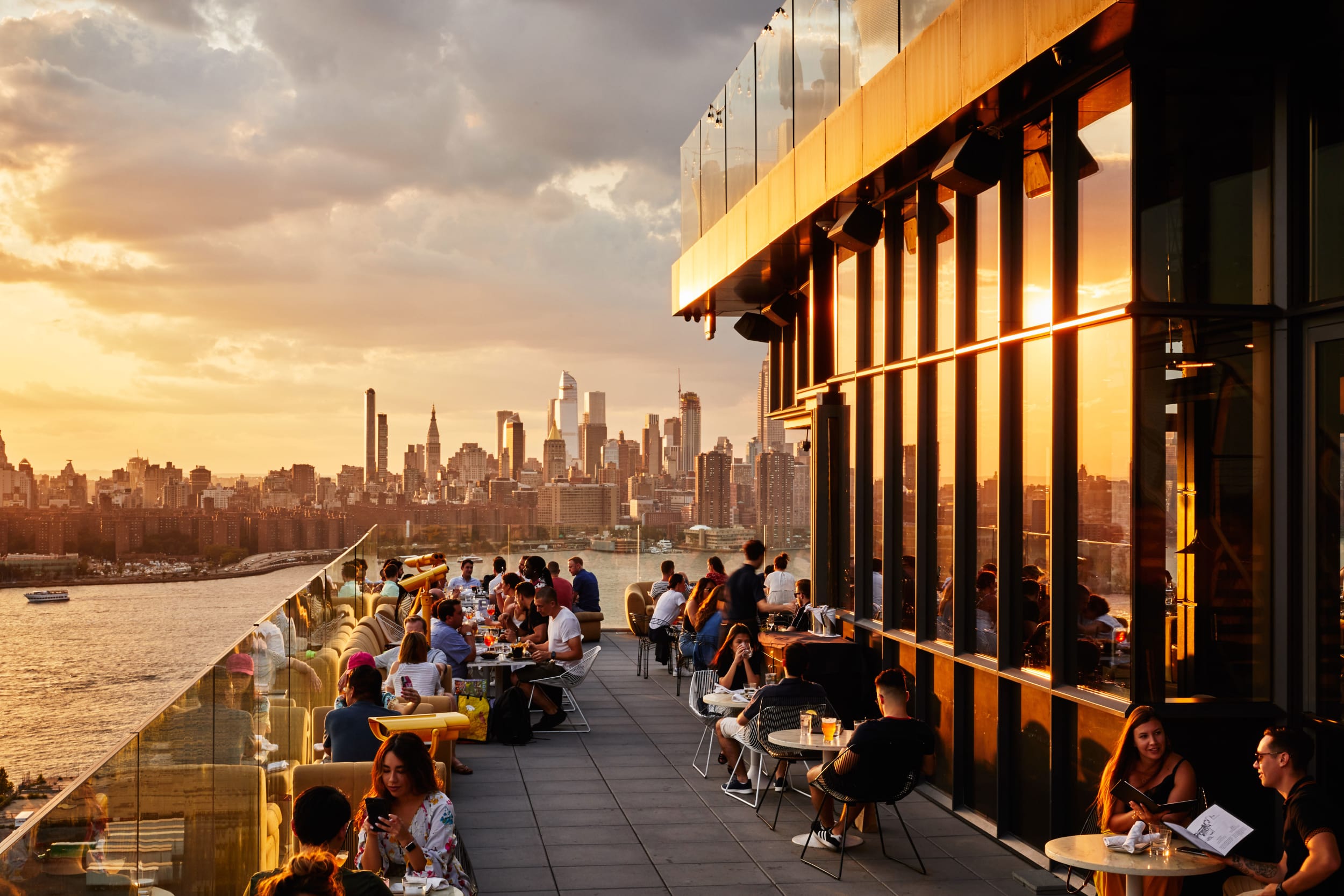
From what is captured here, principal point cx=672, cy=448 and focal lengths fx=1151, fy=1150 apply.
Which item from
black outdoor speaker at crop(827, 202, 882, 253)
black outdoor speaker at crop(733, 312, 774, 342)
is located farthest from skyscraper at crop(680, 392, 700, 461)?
black outdoor speaker at crop(827, 202, 882, 253)

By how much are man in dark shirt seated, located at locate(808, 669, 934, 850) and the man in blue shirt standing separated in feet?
36.2

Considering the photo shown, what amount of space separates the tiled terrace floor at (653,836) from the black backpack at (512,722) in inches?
4.8

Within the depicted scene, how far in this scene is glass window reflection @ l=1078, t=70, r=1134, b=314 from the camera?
240 inches

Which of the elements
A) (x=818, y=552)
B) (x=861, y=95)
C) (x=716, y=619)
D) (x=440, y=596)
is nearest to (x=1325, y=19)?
(x=861, y=95)

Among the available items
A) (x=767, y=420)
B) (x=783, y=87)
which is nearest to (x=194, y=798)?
(x=783, y=87)

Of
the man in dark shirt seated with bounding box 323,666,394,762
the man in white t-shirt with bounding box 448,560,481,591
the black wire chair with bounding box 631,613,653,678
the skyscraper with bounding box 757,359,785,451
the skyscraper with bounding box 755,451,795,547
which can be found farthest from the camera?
the man in white t-shirt with bounding box 448,560,481,591

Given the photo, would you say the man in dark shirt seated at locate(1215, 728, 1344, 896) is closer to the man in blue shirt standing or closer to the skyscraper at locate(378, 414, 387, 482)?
the man in blue shirt standing

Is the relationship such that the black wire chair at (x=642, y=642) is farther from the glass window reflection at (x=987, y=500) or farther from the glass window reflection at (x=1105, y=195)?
the glass window reflection at (x=1105, y=195)

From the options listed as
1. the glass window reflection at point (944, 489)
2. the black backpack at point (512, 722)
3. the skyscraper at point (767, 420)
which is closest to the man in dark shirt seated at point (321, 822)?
the glass window reflection at point (944, 489)

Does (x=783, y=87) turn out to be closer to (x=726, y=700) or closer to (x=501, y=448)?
(x=726, y=700)

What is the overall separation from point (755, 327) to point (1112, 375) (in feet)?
33.5

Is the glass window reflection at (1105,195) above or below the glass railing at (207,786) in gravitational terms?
above

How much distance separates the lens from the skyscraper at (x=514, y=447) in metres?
→ 94.2

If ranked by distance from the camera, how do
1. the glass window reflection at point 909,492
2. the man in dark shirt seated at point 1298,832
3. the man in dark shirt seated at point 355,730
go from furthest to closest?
the glass window reflection at point 909,492 → the man in dark shirt seated at point 355,730 → the man in dark shirt seated at point 1298,832
